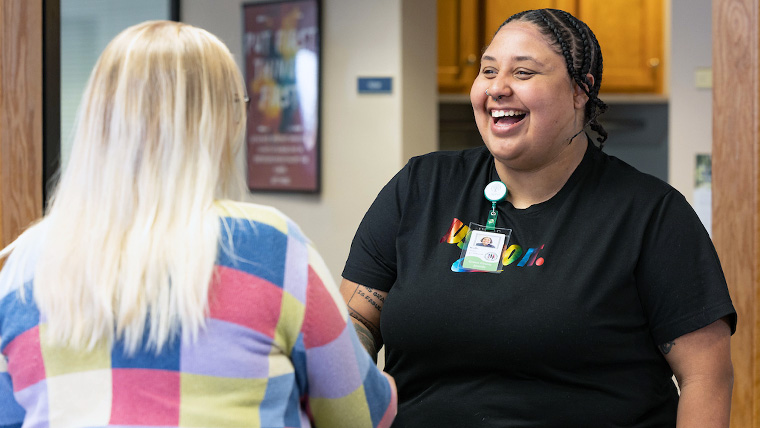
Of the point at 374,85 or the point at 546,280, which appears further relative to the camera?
the point at 374,85

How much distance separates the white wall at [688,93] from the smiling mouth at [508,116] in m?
2.45

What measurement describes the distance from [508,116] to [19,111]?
126cm

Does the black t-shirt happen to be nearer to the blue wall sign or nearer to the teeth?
the teeth

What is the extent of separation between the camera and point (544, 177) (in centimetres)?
148

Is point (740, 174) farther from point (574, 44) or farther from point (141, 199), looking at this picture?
point (141, 199)

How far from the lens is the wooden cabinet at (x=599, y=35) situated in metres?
4.49

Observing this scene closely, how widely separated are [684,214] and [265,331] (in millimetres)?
785

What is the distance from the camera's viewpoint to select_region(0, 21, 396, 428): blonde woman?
35.5 inches

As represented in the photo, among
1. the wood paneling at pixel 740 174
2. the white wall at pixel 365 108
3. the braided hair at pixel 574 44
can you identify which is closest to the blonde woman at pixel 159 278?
the braided hair at pixel 574 44

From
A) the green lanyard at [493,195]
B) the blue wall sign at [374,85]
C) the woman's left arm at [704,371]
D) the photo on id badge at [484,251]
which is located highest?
the blue wall sign at [374,85]

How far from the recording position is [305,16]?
165 inches

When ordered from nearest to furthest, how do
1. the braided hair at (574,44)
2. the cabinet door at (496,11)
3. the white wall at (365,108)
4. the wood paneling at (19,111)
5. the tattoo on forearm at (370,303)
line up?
the braided hair at (574,44) < the tattoo on forearm at (370,303) < the wood paneling at (19,111) < the white wall at (365,108) < the cabinet door at (496,11)

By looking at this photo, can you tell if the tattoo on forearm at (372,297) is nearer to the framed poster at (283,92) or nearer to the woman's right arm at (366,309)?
the woman's right arm at (366,309)

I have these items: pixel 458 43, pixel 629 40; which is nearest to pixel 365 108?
pixel 458 43
